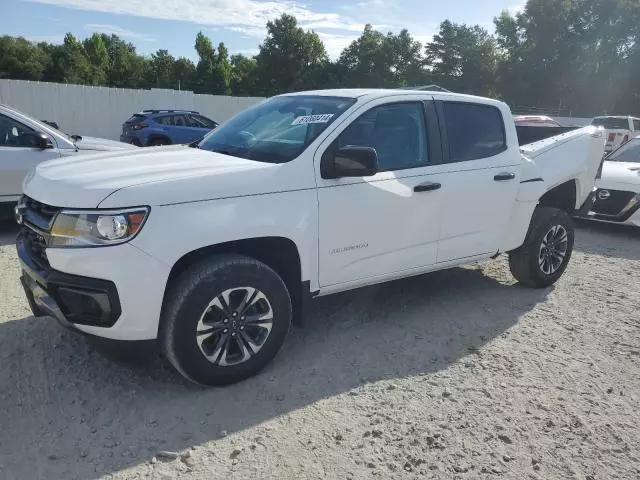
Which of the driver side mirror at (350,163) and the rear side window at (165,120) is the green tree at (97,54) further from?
the driver side mirror at (350,163)

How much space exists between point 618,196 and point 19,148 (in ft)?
28.0

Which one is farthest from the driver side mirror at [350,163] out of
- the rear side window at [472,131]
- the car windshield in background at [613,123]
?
the car windshield in background at [613,123]

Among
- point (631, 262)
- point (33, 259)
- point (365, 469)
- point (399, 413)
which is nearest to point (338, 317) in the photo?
point (399, 413)

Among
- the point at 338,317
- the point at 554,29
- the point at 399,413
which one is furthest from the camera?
the point at 554,29

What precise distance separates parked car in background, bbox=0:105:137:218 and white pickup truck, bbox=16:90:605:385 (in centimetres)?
333

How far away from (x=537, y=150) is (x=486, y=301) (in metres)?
1.57

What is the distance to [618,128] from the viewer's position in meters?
20.8

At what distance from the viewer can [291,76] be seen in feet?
193

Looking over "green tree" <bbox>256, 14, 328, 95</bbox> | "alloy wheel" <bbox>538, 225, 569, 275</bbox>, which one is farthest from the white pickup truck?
"green tree" <bbox>256, 14, 328, 95</bbox>

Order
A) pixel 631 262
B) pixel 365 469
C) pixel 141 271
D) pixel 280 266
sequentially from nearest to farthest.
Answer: pixel 365 469, pixel 141 271, pixel 280 266, pixel 631 262

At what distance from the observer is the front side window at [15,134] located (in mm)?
6750

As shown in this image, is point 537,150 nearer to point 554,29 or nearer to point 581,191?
point 581,191

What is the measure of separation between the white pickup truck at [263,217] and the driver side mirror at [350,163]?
1cm

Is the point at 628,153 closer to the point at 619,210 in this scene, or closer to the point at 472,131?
the point at 619,210
